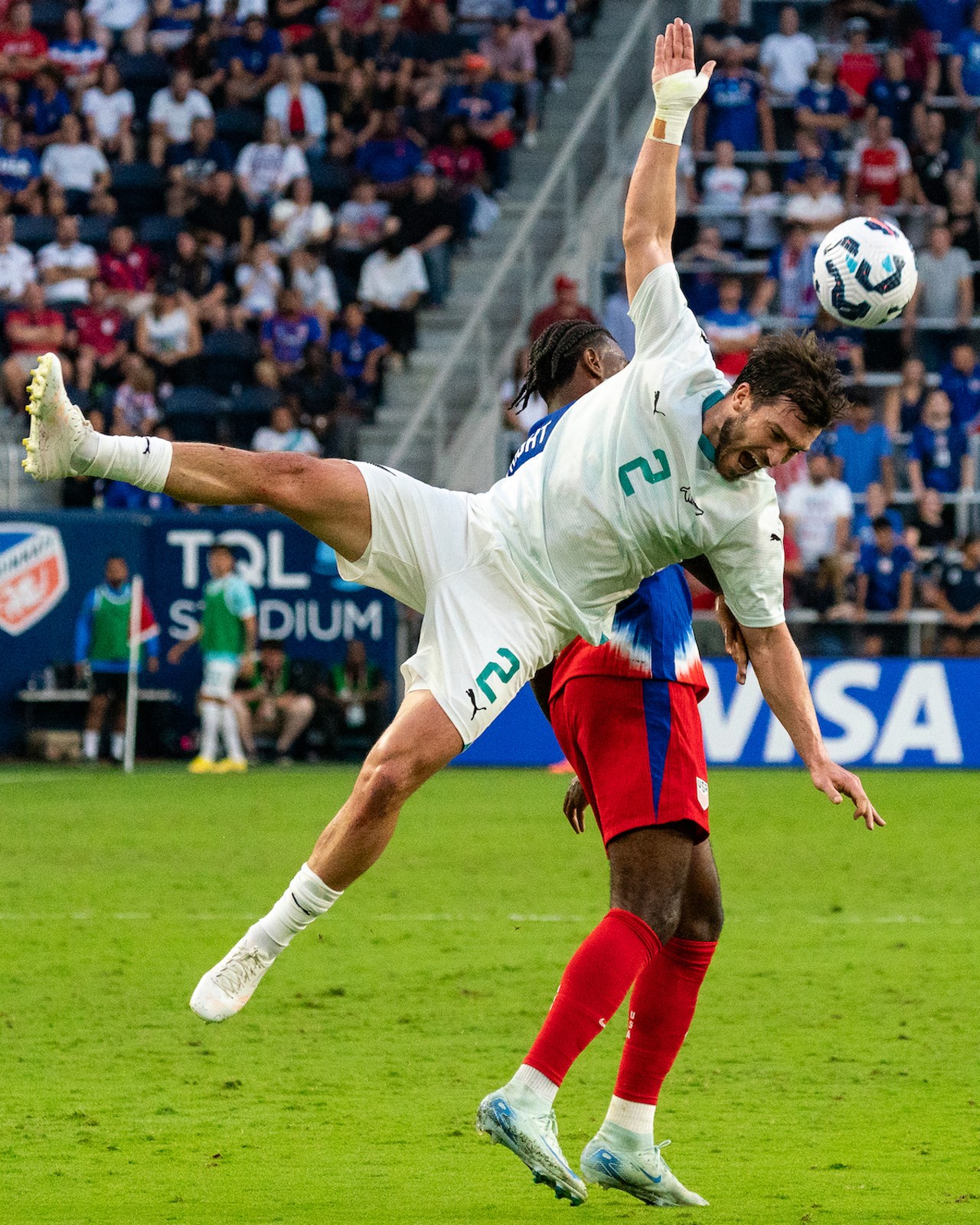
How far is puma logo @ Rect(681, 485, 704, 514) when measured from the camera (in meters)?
5.19

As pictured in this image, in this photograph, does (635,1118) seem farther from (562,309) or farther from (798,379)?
(562,309)

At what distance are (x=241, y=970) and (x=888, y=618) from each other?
1315cm

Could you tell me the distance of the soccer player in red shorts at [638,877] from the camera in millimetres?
5086

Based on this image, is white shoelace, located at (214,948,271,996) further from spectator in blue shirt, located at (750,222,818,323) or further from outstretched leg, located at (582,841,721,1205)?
spectator in blue shirt, located at (750,222,818,323)

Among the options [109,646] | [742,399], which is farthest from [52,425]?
[109,646]

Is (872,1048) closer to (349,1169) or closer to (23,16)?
(349,1169)

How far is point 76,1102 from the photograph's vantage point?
20.1ft

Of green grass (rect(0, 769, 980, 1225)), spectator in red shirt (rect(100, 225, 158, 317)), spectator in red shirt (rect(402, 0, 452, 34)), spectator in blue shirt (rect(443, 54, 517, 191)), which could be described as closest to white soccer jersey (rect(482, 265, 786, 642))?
green grass (rect(0, 769, 980, 1225))

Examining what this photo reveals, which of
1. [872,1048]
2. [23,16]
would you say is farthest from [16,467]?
[872,1048]

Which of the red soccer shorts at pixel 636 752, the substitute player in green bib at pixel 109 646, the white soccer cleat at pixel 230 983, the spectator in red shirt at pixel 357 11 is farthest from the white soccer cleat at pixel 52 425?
the spectator in red shirt at pixel 357 11

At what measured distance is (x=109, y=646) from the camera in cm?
1761

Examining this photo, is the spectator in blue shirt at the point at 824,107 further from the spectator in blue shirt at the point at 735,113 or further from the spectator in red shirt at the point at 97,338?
the spectator in red shirt at the point at 97,338

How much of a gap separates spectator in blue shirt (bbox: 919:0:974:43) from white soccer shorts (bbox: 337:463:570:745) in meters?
18.4

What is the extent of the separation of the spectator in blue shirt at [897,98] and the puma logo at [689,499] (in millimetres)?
16955
